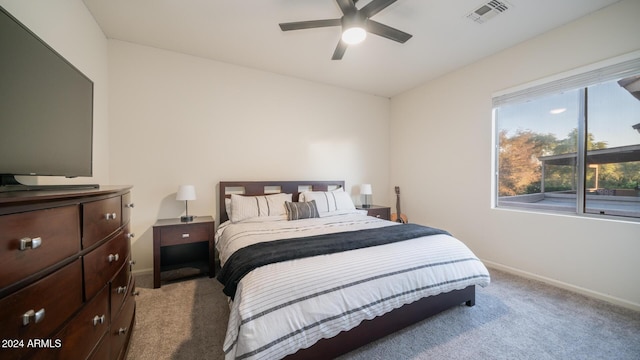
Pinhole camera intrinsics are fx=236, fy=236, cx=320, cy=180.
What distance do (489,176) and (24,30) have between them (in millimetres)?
4112

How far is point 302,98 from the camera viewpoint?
3789mm

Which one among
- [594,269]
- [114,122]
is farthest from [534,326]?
[114,122]

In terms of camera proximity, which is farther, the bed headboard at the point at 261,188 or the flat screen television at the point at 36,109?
the bed headboard at the point at 261,188

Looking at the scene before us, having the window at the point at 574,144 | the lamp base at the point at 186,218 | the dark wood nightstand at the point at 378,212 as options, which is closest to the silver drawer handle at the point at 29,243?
the lamp base at the point at 186,218

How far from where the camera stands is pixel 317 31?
2.56 m

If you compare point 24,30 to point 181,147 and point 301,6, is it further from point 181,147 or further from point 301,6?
point 181,147

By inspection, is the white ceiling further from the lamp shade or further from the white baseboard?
the white baseboard

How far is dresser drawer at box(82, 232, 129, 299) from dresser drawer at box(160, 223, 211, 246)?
118 centimetres

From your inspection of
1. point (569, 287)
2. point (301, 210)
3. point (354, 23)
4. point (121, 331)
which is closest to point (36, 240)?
point (121, 331)

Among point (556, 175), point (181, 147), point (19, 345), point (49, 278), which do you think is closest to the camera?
point (19, 345)

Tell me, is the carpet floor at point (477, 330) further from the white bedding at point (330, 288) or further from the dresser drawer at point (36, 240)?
the dresser drawer at point (36, 240)

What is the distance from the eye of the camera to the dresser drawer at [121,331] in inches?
49.8

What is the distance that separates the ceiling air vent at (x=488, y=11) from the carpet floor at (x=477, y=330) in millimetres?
2744

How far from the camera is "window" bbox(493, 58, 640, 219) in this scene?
222cm
